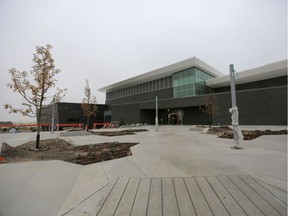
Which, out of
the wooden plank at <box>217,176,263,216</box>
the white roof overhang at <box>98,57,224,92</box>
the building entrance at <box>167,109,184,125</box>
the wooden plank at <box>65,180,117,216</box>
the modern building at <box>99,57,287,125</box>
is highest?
the white roof overhang at <box>98,57,224,92</box>

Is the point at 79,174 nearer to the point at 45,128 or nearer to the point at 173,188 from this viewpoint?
the point at 173,188

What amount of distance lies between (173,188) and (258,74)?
109ft

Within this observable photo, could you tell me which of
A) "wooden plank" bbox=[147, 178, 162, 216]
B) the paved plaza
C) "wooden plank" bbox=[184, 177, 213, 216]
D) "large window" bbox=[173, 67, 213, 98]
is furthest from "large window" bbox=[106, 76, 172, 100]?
"wooden plank" bbox=[147, 178, 162, 216]

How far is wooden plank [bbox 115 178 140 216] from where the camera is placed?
2525 millimetres

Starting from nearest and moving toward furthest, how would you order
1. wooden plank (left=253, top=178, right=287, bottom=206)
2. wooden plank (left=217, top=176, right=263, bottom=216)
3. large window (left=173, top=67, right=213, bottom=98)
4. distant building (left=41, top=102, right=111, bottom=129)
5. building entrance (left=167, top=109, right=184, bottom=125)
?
wooden plank (left=217, top=176, right=263, bottom=216) < wooden plank (left=253, top=178, right=287, bottom=206) < large window (left=173, top=67, right=213, bottom=98) < building entrance (left=167, top=109, right=184, bottom=125) < distant building (left=41, top=102, right=111, bottom=129)

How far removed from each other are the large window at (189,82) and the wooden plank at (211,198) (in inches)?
1225

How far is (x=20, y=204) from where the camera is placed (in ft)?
8.85

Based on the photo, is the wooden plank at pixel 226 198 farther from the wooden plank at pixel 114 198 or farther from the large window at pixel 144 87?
the large window at pixel 144 87

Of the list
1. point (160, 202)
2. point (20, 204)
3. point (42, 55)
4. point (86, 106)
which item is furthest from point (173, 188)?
point (86, 106)

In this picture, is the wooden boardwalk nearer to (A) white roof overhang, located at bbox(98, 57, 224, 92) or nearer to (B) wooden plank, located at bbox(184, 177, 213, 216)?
(B) wooden plank, located at bbox(184, 177, 213, 216)

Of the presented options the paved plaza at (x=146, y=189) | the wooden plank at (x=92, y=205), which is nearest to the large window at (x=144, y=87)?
the paved plaza at (x=146, y=189)

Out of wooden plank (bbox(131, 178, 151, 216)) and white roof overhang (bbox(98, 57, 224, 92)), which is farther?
white roof overhang (bbox(98, 57, 224, 92))

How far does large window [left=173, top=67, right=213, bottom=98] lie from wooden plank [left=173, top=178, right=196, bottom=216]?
31.3m

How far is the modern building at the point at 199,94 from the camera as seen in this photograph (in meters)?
23.6
